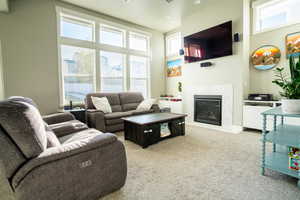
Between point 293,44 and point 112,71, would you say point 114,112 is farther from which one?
point 293,44

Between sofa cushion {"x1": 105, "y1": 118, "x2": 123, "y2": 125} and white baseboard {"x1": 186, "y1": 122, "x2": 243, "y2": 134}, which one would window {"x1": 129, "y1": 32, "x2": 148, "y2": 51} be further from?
white baseboard {"x1": 186, "y1": 122, "x2": 243, "y2": 134}

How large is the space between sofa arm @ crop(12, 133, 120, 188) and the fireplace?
3.20m

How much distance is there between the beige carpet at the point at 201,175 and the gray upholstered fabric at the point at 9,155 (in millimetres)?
781

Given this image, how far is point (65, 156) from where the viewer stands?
1138 mm

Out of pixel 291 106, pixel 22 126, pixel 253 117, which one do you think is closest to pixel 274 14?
pixel 253 117

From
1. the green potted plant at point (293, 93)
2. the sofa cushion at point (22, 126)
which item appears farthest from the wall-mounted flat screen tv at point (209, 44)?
the sofa cushion at point (22, 126)

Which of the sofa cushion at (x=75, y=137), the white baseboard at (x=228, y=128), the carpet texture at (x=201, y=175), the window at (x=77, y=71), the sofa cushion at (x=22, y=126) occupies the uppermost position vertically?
the window at (x=77, y=71)

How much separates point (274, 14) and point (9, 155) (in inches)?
195

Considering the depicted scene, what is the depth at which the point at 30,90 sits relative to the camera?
10.8ft

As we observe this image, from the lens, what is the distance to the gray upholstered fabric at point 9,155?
950 millimetres

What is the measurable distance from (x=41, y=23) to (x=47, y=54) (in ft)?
2.28

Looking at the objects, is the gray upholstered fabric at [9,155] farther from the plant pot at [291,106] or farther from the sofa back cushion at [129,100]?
the sofa back cushion at [129,100]

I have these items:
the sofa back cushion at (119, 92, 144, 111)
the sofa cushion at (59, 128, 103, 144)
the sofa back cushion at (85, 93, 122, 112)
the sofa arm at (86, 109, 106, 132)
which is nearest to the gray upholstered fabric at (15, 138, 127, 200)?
the sofa cushion at (59, 128, 103, 144)

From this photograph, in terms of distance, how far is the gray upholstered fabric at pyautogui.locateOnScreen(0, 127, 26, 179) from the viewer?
0.95 metres
